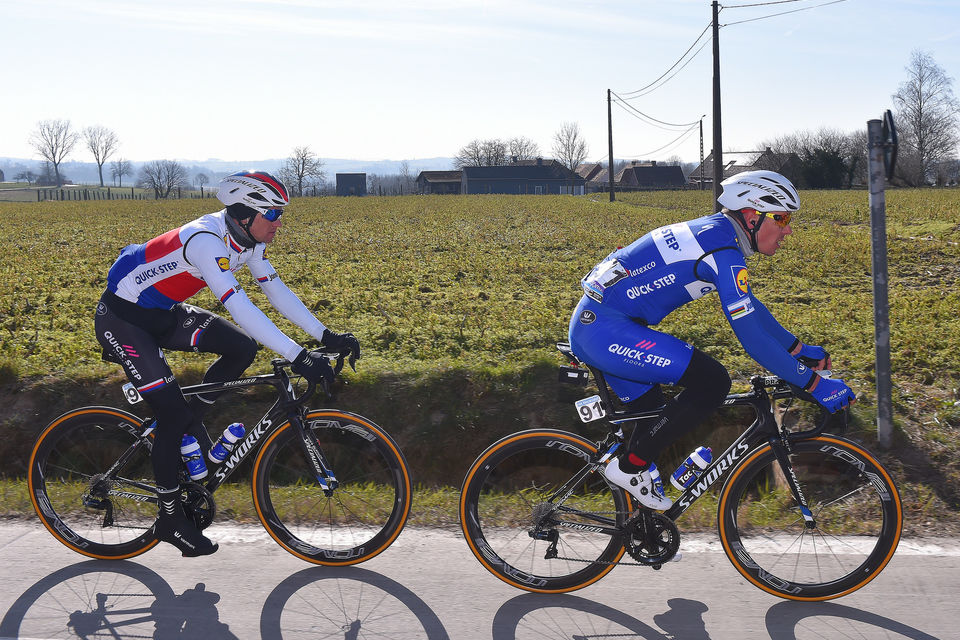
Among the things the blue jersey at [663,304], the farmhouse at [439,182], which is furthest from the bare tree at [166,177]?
the blue jersey at [663,304]

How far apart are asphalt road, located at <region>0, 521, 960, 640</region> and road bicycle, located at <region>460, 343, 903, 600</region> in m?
0.12


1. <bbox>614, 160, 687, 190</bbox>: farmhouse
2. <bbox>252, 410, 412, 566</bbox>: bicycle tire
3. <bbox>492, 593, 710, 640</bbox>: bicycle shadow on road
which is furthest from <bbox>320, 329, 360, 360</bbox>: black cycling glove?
<bbox>614, 160, 687, 190</bbox>: farmhouse

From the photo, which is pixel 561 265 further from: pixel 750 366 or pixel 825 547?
pixel 825 547

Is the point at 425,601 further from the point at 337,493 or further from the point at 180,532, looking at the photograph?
the point at 180,532

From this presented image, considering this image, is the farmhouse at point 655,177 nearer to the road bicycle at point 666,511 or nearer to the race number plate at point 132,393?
the road bicycle at point 666,511

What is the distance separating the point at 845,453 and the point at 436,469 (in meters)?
3.90

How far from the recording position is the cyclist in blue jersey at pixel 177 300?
166 inches

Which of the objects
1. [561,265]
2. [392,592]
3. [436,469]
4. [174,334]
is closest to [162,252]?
[174,334]

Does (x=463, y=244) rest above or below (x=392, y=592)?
above

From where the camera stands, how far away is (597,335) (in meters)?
3.92

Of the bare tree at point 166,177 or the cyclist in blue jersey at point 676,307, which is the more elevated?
the bare tree at point 166,177

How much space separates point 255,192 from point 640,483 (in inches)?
98.0

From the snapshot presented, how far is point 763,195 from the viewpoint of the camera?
148 inches

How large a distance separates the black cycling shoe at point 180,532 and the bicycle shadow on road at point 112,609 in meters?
0.20
